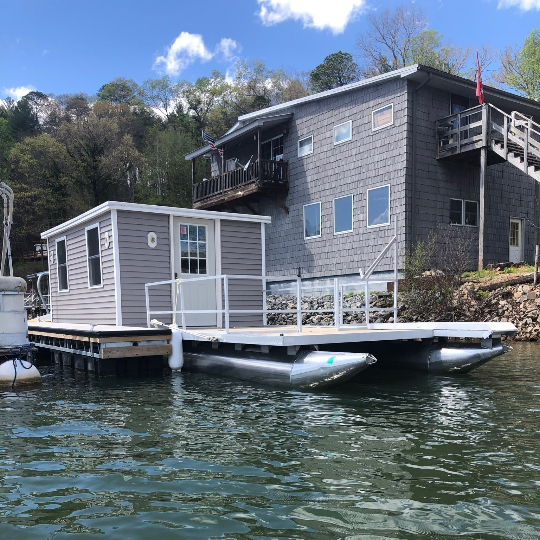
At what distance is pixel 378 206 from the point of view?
671 inches

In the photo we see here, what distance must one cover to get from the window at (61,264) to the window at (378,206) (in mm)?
9449

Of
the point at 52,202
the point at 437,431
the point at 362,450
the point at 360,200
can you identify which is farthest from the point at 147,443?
the point at 52,202

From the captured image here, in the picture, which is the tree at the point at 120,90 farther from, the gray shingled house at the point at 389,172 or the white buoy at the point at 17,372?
the white buoy at the point at 17,372

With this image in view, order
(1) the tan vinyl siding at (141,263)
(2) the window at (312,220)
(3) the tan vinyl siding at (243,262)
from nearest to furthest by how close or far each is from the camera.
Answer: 1. (1) the tan vinyl siding at (141,263)
2. (3) the tan vinyl siding at (243,262)
3. (2) the window at (312,220)

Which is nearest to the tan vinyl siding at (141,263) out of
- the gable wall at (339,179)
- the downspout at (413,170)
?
the gable wall at (339,179)

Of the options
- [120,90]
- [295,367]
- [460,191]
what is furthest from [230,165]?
[120,90]

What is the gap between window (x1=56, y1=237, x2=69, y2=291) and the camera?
44.3 ft

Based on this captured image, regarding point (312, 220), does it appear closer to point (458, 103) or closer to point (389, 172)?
point (389, 172)

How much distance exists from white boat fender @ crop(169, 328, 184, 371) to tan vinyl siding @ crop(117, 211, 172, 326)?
1.52 m

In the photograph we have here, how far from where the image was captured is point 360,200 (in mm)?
17625

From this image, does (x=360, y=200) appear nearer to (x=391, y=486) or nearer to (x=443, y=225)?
(x=443, y=225)

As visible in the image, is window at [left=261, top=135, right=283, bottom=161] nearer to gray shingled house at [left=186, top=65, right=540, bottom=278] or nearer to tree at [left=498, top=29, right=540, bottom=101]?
gray shingled house at [left=186, top=65, right=540, bottom=278]

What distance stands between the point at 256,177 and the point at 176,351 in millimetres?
11373

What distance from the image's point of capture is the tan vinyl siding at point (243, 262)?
1178 cm
